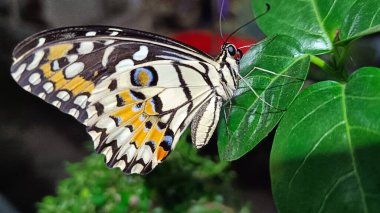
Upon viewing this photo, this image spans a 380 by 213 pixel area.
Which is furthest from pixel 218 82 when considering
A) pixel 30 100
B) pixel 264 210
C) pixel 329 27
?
pixel 30 100

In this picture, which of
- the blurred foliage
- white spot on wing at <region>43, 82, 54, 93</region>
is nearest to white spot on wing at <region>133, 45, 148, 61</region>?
white spot on wing at <region>43, 82, 54, 93</region>

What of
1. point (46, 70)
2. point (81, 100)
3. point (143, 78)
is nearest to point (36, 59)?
point (46, 70)

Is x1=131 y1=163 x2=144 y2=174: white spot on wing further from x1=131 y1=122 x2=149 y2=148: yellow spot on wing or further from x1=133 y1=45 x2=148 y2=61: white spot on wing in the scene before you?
x1=133 y1=45 x2=148 y2=61: white spot on wing

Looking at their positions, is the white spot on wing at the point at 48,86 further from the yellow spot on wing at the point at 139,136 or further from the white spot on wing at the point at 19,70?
the yellow spot on wing at the point at 139,136

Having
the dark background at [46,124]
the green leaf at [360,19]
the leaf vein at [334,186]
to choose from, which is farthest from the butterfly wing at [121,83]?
the dark background at [46,124]

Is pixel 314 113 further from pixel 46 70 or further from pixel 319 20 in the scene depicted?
pixel 46 70
